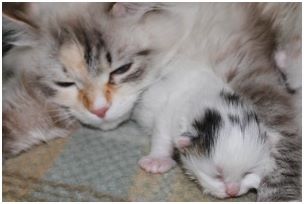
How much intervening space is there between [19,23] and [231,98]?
54 cm

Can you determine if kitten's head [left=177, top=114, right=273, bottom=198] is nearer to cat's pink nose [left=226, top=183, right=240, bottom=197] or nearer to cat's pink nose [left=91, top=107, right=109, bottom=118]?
cat's pink nose [left=226, top=183, right=240, bottom=197]

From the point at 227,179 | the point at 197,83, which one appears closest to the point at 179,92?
the point at 197,83

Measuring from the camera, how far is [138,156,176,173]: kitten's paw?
1324 mm

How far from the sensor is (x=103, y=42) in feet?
4.34

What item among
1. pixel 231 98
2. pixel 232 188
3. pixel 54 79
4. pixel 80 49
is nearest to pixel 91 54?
pixel 80 49

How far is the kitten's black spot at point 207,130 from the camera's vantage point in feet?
4.03

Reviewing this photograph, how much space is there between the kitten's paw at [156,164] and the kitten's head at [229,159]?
0.25 feet

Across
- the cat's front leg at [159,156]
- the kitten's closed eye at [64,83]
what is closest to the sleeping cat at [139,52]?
the kitten's closed eye at [64,83]

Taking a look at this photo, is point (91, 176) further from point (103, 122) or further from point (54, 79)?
point (54, 79)

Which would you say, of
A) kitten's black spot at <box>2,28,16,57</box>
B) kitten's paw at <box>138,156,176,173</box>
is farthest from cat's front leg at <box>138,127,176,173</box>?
kitten's black spot at <box>2,28,16,57</box>

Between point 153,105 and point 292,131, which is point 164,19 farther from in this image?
point 292,131

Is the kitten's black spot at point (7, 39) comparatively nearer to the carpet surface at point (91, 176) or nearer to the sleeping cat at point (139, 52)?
the sleeping cat at point (139, 52)

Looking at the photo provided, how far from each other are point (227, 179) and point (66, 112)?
47cm

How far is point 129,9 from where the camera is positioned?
1.36 metres
